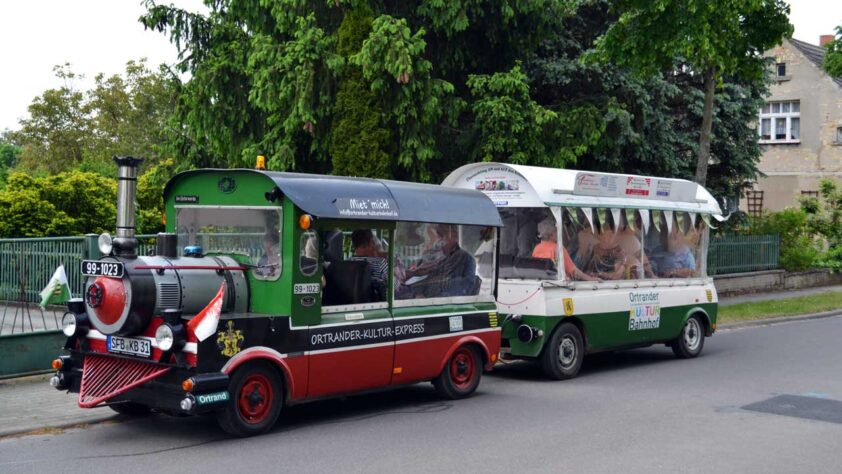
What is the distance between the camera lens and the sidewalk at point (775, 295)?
24.6m

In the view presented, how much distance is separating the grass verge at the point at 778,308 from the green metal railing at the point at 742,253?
6.13ft

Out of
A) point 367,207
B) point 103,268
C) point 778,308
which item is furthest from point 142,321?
point 778,308

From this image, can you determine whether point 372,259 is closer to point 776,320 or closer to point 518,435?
point 518,435

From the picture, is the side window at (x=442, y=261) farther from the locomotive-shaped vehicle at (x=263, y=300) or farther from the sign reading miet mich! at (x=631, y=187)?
the sign reading miet mich! at (x=631, y=187)

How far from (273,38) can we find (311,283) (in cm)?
1033

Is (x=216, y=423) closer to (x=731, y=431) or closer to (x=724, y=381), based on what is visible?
(x=731, y=431)

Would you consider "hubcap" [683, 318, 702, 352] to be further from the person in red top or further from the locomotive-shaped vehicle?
the locomotive-shaped vehicle

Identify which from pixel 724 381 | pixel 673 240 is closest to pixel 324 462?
pixel 724 381

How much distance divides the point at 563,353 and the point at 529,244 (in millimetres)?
1530

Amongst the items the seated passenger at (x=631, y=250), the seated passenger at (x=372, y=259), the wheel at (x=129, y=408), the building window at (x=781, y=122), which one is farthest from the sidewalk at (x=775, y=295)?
the wheel at (x=129, y=408)

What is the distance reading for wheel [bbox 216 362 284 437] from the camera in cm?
851

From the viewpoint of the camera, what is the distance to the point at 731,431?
9250mm

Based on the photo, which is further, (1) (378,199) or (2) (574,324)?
(2) (574,324)

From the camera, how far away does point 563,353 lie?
494 inches
